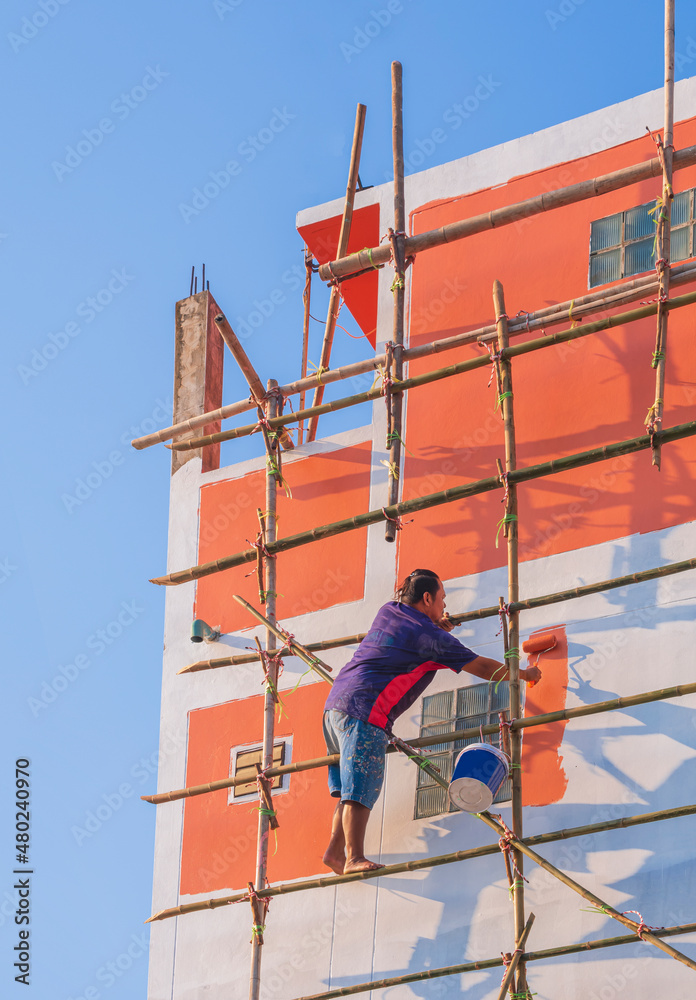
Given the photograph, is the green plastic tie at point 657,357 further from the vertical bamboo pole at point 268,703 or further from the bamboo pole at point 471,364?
the vertical bamboo pole at point 268,703

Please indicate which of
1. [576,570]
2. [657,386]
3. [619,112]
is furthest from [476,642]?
[619,112]

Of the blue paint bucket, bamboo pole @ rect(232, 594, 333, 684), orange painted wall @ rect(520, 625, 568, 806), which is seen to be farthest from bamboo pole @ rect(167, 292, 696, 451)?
the blue paint bucket

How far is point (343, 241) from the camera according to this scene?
8.45 meters

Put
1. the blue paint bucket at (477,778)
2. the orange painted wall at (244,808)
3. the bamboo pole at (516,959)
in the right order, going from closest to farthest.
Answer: the bamboo pole at (516,959) < the blue paint bucket at (477,778) < the orange painted wall at (244,808)

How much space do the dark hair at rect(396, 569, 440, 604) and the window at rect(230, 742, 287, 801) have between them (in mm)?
1359

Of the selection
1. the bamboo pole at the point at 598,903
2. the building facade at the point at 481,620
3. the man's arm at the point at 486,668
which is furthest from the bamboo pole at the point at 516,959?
the man's arm at the point at 486,668

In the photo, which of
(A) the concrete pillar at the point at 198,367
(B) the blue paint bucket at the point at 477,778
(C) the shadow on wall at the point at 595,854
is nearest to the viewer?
(B) the blue paint bucket at the point at 477,778

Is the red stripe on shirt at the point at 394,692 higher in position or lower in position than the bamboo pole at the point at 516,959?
higher

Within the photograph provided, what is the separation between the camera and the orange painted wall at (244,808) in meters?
7.34

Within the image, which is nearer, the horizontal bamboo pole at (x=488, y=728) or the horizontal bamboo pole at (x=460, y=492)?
the horizontal bamboo pole at (x=488, y=728)

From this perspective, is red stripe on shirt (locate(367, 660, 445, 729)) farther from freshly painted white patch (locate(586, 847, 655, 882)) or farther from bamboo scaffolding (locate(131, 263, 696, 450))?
bamboo scaffolding (locate(131, 263, 696, 450))

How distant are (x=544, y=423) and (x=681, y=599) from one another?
1324 mm

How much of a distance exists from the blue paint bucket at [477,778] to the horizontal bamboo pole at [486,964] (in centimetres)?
64

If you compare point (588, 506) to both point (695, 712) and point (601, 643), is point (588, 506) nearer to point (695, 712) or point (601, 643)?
point (601, 643)
